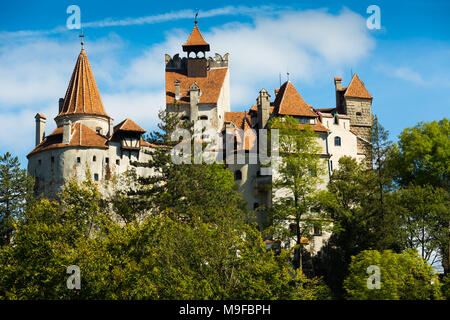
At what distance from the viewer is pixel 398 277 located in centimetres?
3816

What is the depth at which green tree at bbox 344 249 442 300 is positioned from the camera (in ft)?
120

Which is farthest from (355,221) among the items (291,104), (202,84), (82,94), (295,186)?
(82,94)

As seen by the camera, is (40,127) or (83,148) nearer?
(83,148)

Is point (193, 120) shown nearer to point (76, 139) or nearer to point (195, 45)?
point (76, 139)

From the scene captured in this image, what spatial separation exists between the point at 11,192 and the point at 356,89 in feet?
122

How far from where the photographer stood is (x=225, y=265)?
34188mm

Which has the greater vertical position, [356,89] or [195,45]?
[195,45]

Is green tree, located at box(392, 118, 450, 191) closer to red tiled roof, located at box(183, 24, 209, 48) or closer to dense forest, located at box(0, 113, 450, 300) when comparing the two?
dense forest, located at box(0, 113, 450, 300)

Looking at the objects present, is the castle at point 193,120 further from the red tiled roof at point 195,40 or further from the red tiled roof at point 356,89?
the red tiled roof at point 195,40

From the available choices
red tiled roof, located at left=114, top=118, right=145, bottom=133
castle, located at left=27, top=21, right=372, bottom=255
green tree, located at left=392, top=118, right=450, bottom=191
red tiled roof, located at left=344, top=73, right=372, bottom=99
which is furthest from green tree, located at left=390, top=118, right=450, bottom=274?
red tiled roof, located at left=114, top=118, right=145, bottom=133

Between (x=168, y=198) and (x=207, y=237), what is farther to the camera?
(x=168, y=198)
